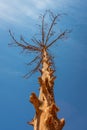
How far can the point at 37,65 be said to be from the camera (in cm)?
1160

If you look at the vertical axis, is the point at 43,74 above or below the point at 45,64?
below

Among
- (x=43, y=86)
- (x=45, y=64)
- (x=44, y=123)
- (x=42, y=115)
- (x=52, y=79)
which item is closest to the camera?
(x=44, y=123)

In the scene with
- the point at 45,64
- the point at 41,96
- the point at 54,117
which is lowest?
the point at 54,117

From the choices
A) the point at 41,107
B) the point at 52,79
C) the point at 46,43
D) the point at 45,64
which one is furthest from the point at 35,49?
the point at 41,107

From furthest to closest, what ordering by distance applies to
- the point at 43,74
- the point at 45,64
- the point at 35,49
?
the point at 35,49 < the point at 45,64 < the point at 43,74

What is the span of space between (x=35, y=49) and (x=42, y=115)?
21.2 feet

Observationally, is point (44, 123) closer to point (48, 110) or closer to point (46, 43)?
point (48, 110)

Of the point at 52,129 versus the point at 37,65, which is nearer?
the point at 52,129

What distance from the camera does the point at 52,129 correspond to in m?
4.89

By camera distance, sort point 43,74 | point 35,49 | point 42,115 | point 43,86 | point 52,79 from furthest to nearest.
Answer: point 35,49
point 43,74
point 52,79
point 43,86
point 42,115

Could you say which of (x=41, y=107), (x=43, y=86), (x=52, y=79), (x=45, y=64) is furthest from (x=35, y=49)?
(x=41, y=107)

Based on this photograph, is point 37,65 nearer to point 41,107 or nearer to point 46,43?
point 46,43

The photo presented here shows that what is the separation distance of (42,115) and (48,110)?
162 millimetres

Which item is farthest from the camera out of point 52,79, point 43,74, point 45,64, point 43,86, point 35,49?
point 35,49
